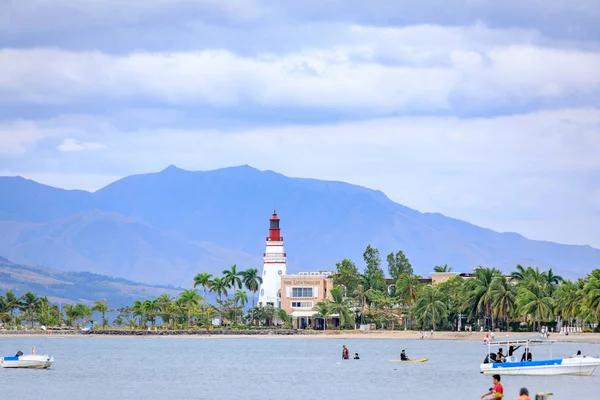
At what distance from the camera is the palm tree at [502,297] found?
146750 millimetres

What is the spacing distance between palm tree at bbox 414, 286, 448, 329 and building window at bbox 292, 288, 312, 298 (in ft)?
90.0

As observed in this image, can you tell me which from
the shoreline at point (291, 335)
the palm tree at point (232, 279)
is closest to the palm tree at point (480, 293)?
the shoreline at point (291, 335)

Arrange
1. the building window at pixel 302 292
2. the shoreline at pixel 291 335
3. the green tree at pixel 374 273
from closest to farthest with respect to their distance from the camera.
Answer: the shoreline at pixel 291 335, the green tree at pixel 374 273, the building window at pixel 302 292

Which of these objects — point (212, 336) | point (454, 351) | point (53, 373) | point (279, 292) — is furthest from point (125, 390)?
point (279, 292)

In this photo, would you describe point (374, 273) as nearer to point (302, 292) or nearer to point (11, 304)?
point (302, 292)

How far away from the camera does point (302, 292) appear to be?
7116 inches

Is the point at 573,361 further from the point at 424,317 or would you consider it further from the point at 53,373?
the point at 424,317

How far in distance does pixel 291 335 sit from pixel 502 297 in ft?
115

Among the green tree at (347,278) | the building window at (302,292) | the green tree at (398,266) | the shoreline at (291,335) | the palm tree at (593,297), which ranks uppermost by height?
the green tree at (398,266)

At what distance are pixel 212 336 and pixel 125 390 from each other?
296ft

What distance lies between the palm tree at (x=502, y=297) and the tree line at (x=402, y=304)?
0.13 metres

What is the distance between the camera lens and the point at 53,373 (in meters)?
96.8

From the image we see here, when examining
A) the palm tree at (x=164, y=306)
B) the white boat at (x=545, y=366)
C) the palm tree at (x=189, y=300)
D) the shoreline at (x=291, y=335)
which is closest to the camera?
the white boat at (x=545, y=366)

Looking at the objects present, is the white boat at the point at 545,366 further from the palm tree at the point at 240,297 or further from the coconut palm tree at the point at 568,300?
the palm tree at the point at 240,297
